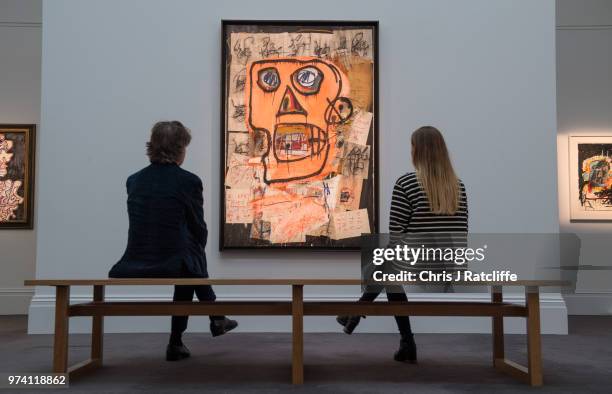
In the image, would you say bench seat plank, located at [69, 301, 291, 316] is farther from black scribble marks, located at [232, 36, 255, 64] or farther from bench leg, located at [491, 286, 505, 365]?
black scribble marks, located at [232, 36, 255, 64]

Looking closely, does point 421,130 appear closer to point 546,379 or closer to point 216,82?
point 546,379

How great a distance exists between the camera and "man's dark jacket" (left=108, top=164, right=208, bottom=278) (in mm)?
3393

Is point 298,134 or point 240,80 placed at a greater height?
point 240,80

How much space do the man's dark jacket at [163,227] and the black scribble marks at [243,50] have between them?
216cm

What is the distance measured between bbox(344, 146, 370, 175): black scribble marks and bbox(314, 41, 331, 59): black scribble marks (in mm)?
833

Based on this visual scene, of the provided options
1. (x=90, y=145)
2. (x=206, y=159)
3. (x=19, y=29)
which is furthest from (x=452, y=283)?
(x=19, y=29)

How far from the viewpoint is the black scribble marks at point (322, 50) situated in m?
5.49

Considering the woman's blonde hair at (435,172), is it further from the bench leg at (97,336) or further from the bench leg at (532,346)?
the bench leg at (97,336)

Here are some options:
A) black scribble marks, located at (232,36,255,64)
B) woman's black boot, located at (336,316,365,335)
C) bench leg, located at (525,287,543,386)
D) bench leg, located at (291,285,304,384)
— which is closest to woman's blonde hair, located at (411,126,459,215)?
bench leg, located at (525,287,543,386)

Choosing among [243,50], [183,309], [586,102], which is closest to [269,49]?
[243,50]

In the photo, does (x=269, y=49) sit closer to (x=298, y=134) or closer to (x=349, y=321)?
(x=298, y=134)

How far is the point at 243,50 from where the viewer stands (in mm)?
5496

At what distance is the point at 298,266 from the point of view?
5.43 m

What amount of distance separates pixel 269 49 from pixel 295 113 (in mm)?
599
